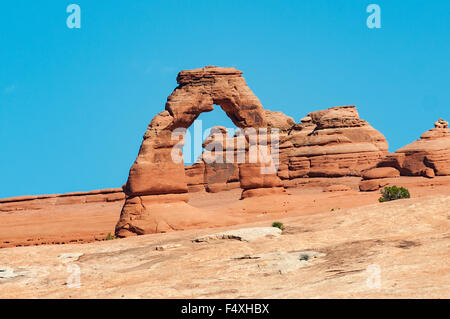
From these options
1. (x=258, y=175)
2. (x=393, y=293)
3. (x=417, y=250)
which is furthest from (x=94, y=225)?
(x=393, y=293)

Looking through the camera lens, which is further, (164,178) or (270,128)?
(270,128)

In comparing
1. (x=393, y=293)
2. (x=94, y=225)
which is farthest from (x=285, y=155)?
(x=393, y=293)

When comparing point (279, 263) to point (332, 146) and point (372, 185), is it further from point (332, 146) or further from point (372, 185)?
point (332, 146)

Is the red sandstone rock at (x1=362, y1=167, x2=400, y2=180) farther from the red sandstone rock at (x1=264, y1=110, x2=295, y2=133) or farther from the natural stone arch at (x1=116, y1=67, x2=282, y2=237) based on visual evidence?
the red sandstone rock at (x1=264, y1=110, x2=295, y2=133)

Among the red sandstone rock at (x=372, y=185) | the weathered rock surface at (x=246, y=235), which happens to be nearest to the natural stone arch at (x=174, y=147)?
the weathered rock surface at (x=246, y=235)

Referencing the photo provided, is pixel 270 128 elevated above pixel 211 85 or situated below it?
above

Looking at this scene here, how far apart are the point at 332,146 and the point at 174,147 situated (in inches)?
1101

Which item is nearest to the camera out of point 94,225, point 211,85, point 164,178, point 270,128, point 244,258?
point 244,258

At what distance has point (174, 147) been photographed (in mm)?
28203

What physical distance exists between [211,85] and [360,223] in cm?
1439

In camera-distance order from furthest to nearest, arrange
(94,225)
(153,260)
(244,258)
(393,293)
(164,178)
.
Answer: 1. (94,225)
2. (164,178)
3. (153,260)
4. (244,258)
5. (393,293)

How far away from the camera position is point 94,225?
133 ft
